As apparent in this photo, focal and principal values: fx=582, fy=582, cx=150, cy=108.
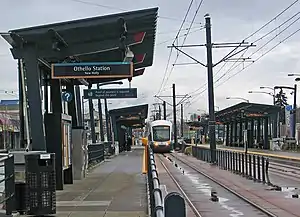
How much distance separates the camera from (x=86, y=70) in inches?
621

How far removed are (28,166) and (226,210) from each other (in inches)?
192

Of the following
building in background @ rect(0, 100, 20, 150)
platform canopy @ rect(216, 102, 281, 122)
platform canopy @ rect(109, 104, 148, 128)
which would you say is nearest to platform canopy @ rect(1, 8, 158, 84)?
building in background @ rect(0, 100, 20, 150)

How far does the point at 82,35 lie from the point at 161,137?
43.6 metres

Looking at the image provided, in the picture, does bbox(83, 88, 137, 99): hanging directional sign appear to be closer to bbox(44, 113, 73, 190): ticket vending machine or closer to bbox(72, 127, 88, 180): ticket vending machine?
Result: bbox(72, 127, 88, 180): ticket vending machine

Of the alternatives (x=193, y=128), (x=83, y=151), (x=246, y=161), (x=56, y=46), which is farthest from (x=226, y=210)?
(x=193, y=128)

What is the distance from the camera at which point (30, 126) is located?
14508 mm

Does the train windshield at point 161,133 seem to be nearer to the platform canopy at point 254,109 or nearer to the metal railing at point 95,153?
the platform canopy at point 254,109

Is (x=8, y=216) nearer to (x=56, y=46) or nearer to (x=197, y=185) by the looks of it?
(x=56, y=46)

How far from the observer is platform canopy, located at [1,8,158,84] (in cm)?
1452

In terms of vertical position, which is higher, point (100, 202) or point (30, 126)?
point (30, 126)

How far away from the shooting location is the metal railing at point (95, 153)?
2753 cm

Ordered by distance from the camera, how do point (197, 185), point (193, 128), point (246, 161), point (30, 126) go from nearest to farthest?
point (30, 126)
point (197, 185)
point (246, 161)
point (193, 128)

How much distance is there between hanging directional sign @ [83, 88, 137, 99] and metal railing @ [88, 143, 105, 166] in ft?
9.14

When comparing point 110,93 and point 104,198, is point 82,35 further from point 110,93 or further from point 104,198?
point 110,93
